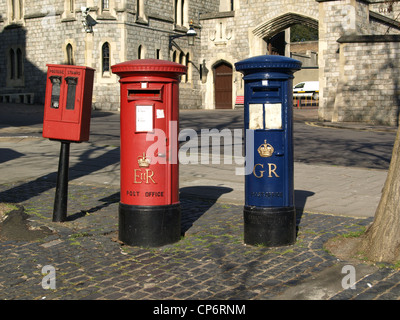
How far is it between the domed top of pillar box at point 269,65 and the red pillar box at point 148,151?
25.8 inches

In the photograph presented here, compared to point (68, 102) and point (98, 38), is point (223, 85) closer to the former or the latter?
point (98, 38)

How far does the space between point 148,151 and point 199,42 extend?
101 feet

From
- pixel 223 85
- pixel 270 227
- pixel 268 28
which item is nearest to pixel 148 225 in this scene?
pixel 270 227

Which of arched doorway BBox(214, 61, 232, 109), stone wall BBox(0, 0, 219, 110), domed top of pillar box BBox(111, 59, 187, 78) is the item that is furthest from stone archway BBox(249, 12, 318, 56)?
domed top of pillar box BBox(111, 59, 187, 78)

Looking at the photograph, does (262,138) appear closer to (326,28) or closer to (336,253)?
(336,253)

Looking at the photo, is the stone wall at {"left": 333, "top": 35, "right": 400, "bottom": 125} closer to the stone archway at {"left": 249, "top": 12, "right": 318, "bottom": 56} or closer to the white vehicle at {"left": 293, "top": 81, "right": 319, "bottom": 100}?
the stone archway at {"left": 249, "top": 12, "right": 318, "bottom": 56}

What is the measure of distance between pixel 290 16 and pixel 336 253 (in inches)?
1099

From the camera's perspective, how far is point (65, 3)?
1211 inches

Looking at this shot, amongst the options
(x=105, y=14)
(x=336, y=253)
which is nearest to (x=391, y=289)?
(x=336, y=253)

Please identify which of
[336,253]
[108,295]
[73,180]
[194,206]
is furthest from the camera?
[73,180]

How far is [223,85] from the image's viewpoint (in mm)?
35156

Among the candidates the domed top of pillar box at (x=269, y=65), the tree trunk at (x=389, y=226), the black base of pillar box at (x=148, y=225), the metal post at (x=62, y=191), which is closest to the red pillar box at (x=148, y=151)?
the black base of pillar box at (x=148, y=225)

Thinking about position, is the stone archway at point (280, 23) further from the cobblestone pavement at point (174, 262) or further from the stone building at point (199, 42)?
the cobblestone pavement at point (174, 262)

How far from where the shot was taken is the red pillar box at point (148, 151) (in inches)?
219
